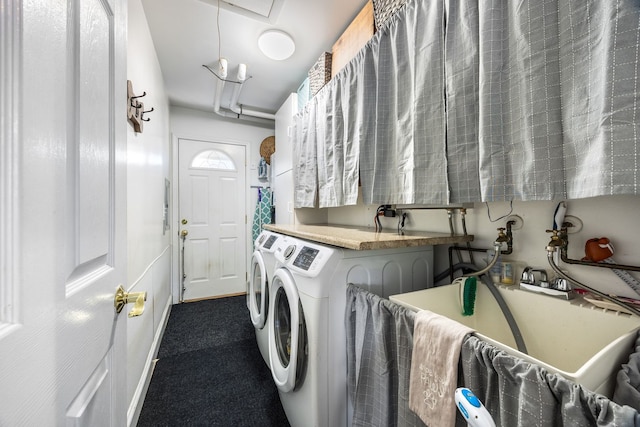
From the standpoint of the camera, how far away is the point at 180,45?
2023 millimetres

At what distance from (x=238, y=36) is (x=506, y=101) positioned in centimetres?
194

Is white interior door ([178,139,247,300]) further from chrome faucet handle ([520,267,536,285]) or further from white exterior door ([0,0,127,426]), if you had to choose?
chrome faucet handle ([520,267,536,285])

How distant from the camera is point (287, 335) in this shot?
138 centimetres

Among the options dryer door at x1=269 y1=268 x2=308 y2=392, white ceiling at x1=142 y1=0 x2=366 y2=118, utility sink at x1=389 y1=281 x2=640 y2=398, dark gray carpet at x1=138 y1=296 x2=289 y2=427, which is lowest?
dark gray carpet at x1=138 y1=296 x2=289 y2=427

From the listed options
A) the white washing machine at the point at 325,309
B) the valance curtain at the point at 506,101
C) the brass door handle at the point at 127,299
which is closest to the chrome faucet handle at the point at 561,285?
the valance curtain at the point at 506,101

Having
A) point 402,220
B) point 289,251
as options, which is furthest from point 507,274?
point 289,251

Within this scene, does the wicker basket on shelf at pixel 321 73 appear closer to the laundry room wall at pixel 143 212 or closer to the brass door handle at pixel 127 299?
the laundry room wall at pixel 143 212

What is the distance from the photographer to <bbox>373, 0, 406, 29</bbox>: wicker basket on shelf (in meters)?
1.27

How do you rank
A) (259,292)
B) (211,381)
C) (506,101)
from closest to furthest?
(506,101), (211,381), (259,292)

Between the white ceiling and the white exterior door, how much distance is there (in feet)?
4.46

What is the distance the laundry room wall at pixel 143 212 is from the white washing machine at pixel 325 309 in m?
0.90

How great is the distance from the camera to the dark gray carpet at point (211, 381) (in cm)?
142

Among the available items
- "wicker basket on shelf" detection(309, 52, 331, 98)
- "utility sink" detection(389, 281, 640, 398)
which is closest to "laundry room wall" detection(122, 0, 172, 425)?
"wicker basket on shelf" detection(309, 52, 331, 98)

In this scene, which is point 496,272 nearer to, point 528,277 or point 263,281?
point 528,277
